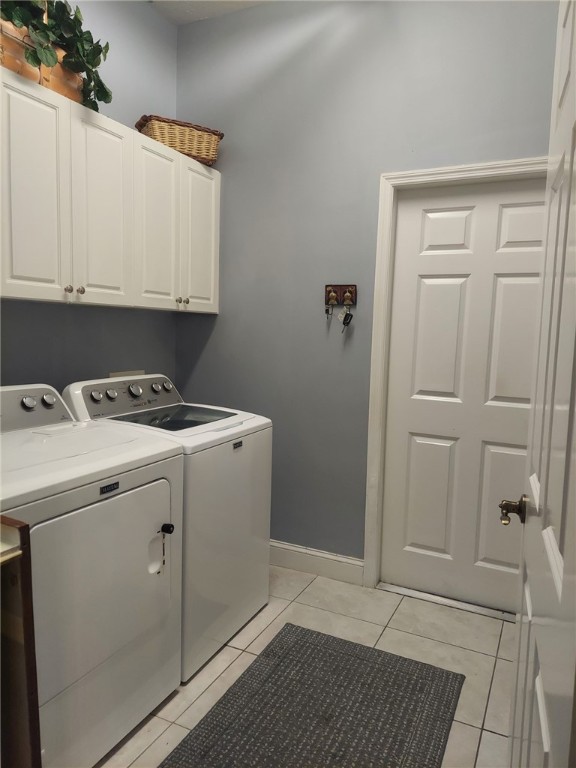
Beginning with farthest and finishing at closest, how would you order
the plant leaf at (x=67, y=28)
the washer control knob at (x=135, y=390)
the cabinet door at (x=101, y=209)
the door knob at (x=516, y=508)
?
the washer control knob at (x=135, y=390) < the cabinet door at (x=101, y=209) < the plant leaf at (x=67, y=28) < the door knob at (x=516, y=508)

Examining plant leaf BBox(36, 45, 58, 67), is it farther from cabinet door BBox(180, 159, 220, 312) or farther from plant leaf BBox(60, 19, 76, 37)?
cabinet door BBox(180, 159, 220, 312)

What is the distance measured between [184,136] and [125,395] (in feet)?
4.35

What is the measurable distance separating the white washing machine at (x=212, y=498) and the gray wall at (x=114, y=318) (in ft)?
0.78

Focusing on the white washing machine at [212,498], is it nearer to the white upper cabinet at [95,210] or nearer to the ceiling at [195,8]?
the white upper cabinet at [95,210]

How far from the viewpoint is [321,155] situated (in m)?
2.61

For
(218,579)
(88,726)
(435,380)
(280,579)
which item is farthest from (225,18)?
(88,726)

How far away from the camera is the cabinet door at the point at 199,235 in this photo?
262 cm

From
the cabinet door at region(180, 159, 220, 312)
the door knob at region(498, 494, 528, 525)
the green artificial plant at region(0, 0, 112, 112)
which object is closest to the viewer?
the door knob at region(498, 494, 528, 525)

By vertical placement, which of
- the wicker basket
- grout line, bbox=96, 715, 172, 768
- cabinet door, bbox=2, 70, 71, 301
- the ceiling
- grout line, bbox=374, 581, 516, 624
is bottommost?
grout line, bbox=96, 715, 172, 768

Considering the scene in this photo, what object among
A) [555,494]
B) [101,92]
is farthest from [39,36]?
[555,494]

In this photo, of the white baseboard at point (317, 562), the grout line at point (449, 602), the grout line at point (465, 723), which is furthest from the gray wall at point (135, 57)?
the grout line at point (465, 723)

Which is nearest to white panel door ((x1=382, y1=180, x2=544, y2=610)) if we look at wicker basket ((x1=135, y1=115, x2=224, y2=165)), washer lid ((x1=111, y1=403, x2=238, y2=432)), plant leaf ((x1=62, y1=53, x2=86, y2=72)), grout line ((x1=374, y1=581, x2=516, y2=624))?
grout line ((x1=374, y1=581, x2=516, y2=624))

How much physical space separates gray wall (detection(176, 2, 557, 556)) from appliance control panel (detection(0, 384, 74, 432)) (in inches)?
43.0

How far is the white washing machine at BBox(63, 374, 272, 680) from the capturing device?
6.26 feet
